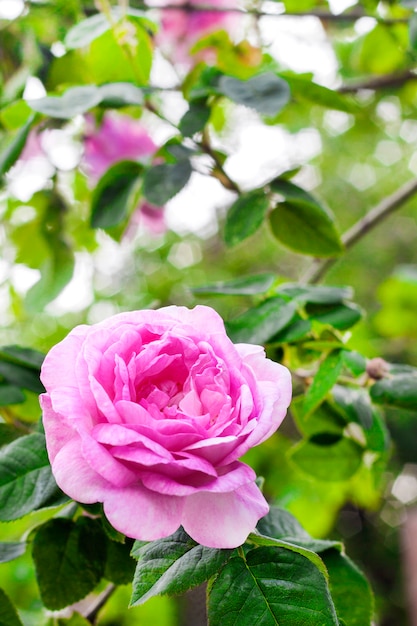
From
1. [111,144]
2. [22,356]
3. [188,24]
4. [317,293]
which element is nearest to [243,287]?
[317,293]

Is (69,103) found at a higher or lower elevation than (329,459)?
higher

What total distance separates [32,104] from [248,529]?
13.0 inches

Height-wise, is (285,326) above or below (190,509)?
below

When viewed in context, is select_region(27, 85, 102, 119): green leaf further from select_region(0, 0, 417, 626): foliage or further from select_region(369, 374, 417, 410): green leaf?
select_region(369, 374, 417, 410): green leaf

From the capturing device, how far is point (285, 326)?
0.42 metres

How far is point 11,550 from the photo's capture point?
36 cm

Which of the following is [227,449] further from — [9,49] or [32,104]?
[9,49]

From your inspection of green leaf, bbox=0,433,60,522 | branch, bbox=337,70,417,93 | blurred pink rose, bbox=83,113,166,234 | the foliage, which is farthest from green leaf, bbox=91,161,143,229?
branch, bbox=337,70,417,93

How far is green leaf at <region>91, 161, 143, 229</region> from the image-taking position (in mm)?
509

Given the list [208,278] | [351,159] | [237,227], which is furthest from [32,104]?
[351,159]

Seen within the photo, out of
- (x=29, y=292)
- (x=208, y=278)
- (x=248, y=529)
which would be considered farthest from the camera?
(x=208, y=278)

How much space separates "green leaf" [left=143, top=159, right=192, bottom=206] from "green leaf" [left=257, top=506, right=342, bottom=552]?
236 millimetres

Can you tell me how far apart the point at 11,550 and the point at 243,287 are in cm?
24

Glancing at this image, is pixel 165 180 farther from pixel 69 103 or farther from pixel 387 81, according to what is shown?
pixel 387 81
